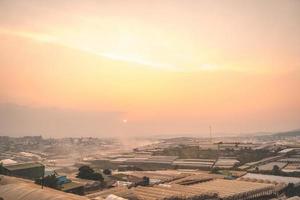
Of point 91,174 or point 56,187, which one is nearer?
point 56,187

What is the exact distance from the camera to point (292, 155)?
104 feet

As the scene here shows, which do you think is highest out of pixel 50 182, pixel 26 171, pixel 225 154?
pixel 26 171

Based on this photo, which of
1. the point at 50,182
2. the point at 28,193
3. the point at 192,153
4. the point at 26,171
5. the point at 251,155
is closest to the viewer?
the point at 28,193

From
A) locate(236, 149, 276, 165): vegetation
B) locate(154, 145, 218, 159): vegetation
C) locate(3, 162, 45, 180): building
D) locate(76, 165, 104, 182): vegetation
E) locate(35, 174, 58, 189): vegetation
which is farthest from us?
locate(154, 145, 218, 159): vegetation

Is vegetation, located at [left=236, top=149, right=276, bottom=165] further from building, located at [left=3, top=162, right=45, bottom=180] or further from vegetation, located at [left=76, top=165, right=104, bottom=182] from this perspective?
building, located at [left=3, top=162, right=45, bottom=180]

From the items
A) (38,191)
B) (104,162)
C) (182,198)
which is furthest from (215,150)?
(38,191)

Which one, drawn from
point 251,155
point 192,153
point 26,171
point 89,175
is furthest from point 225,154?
point 26,171

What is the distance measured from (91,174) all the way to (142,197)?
16.4ft

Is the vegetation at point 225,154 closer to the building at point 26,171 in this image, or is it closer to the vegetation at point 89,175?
the vegetation at point 89,175

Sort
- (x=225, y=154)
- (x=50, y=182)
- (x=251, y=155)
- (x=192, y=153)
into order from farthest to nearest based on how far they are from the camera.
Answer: (x=192, y=153)
(x=225, y=154)
(x=251, y=155)
(x=50, y=182)

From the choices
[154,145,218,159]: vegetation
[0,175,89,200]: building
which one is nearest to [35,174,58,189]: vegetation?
[0,175,89,200]: building

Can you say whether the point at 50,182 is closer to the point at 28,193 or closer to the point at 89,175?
the point at 28,193

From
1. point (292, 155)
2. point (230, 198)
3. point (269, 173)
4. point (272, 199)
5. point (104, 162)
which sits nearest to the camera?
point (230, 198)

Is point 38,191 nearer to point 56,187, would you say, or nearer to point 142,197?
point 56,187
